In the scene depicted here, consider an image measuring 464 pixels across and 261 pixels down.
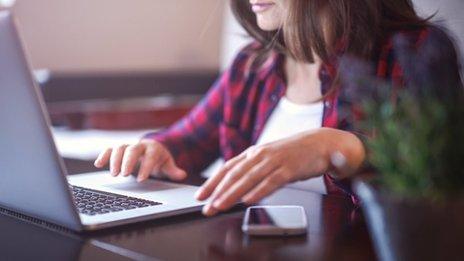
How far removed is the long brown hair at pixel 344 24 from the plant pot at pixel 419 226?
0.76m

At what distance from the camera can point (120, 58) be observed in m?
3.03

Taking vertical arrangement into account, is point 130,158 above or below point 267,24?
below

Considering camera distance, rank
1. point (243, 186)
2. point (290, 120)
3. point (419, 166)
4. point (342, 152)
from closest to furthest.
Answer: point (419, 166)
point (243, 186)
point (342, 152)
point (290, 120)

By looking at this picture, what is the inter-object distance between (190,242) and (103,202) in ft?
0.69

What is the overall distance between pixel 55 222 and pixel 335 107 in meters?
0.69

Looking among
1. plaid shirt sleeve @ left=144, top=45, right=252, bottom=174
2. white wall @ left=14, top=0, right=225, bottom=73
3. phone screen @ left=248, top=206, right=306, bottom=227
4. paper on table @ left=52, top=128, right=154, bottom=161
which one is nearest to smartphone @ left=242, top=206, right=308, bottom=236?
phone screen @ left=248, top=206, right=306, bottom=227

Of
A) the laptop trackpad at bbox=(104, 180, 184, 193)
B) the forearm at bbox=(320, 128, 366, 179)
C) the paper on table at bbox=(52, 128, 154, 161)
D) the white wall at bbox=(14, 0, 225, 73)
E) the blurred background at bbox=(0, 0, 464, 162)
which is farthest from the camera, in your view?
the white wall at bbox=(14, 0, 225, 73)

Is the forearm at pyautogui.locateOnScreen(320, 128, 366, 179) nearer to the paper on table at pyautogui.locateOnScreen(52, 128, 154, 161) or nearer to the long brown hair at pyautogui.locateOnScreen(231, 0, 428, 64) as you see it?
the long brown hair at pyautogui.locateOnScreen(231, 0, 428, 64)

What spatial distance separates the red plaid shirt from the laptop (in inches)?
20.3

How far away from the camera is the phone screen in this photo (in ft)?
2.52

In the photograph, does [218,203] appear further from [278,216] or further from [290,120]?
[290,120]

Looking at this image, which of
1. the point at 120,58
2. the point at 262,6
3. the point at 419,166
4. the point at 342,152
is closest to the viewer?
the point at 419,166

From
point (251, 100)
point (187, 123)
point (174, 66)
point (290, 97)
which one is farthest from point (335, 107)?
point (174, 66)

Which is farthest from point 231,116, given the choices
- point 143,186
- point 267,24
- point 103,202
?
point 103,202
